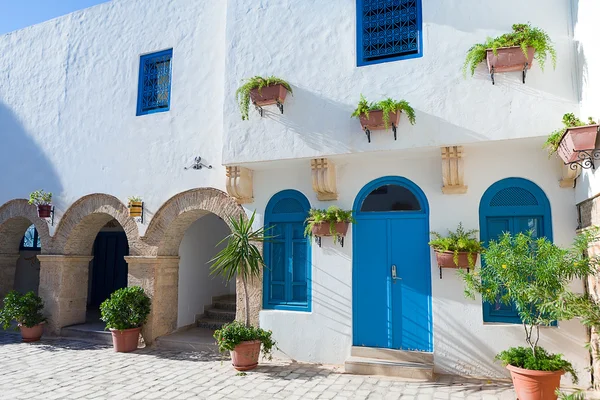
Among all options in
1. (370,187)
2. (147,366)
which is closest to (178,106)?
(370,187)

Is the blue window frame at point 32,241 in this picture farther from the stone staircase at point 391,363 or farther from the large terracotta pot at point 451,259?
the large terracotta pot at point 451,259

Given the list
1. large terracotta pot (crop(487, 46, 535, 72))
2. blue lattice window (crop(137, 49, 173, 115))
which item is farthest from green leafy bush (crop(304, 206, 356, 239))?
blue lattice window (crop(137, 49, 173, 115))

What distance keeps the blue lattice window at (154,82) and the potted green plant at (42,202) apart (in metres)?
2.70

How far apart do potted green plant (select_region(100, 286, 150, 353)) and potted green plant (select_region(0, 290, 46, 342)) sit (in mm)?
1927

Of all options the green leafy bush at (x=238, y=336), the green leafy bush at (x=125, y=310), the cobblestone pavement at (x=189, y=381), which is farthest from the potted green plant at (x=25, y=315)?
the green leafy bush at (x=238, y=336)

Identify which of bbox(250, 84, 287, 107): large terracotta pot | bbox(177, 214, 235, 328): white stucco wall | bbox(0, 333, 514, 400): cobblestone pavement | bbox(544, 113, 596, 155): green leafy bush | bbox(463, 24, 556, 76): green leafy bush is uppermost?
bbox(463, 24, 556, 76): green leafy bush

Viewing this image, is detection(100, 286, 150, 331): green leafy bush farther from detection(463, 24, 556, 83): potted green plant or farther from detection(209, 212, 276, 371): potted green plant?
detection(463, 24, 556, 83): potted green plant

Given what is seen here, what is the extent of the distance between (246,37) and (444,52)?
3103 millimetres

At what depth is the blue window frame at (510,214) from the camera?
18.5 feet

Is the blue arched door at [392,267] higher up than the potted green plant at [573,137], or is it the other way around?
the potted green plant at [573,137]

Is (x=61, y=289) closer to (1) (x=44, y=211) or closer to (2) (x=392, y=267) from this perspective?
(1) (x=44, y=211)

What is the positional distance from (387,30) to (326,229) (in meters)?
3.00

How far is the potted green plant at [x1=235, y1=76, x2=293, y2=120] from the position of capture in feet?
20.9

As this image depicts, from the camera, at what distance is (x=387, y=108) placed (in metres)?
5.66
